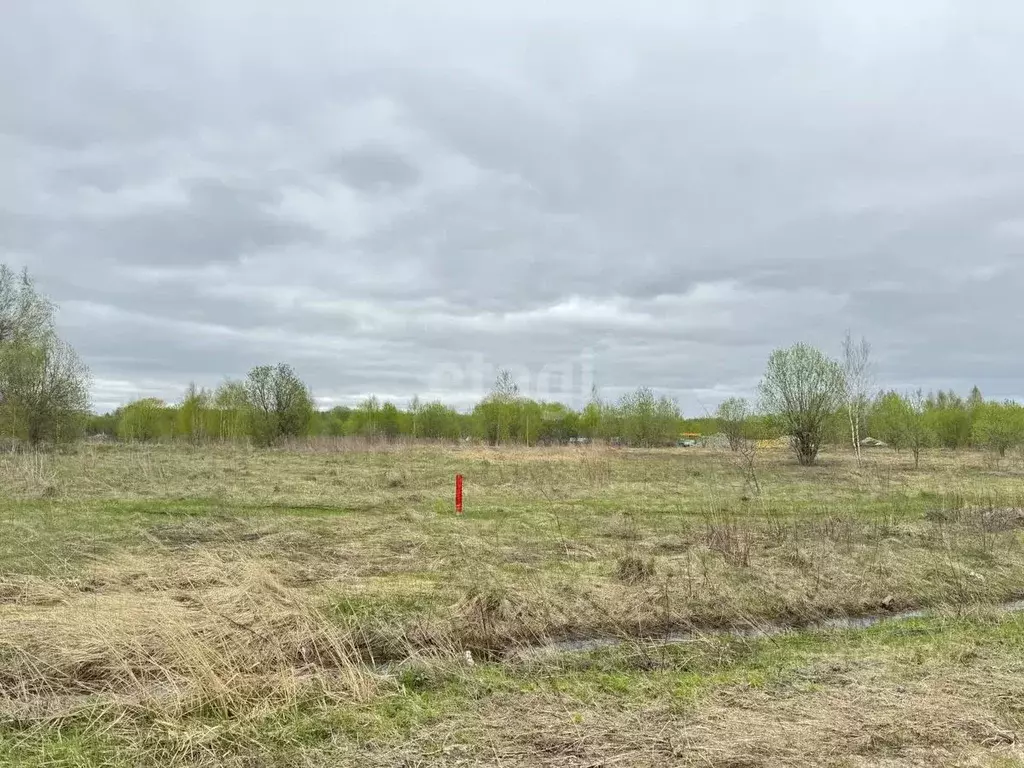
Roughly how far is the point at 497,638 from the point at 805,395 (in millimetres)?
33942

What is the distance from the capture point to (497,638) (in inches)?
313

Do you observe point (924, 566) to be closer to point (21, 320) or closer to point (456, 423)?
point (21, 320)

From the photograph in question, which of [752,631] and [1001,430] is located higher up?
[1001,430]

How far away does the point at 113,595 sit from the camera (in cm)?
816

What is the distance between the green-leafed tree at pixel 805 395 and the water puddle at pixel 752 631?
29.0 m

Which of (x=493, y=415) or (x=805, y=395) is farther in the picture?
(x=493, y=415)

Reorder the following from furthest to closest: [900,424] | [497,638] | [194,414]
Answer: [194,414]
[900,424]
[497,638]

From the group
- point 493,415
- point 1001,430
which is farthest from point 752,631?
point 493,415

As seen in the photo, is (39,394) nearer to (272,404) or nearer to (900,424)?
(272,404)

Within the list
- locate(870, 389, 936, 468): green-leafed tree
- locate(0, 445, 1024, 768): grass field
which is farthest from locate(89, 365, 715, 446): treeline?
locate(0, 445, 1024, 768): grass field

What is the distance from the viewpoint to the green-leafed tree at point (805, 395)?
37.8 meters

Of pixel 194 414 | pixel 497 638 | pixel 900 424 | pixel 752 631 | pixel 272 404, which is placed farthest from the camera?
pixel 194 414

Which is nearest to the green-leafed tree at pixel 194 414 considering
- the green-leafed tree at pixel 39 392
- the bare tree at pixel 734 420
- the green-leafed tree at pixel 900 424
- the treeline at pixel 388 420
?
the treeline at pixel 388 420

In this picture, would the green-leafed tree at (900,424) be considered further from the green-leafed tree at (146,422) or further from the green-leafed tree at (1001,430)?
the green-leafed tree at (146,422)
